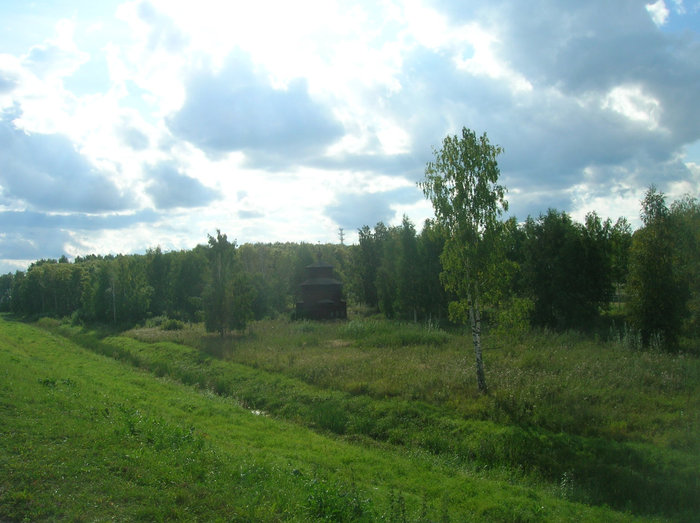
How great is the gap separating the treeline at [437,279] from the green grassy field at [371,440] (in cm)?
445

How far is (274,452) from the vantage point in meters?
11.5

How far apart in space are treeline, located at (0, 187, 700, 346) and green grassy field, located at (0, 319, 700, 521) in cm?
445

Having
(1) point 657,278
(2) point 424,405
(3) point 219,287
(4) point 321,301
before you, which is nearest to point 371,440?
(2) point 424,405

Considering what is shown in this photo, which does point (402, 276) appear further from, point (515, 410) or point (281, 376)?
point (515, 410)

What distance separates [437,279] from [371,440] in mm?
30899

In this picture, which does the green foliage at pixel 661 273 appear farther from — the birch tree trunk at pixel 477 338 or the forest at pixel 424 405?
the birch tree trunk at pixel 477 338

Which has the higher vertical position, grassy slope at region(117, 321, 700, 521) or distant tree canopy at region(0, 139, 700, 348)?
distant tree canopy at region(0, 139, 700, 348)

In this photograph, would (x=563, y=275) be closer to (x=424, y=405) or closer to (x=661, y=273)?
(x=661, y=273)

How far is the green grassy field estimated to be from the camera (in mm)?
7738

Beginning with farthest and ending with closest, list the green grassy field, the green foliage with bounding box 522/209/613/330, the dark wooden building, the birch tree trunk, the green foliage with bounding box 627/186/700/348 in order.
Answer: the dark wooden building
the green foliage with bounding box 522/209/613/330
the green foliage with bounding box 627/186/700/348
the birch tree trunk
the green grassy field

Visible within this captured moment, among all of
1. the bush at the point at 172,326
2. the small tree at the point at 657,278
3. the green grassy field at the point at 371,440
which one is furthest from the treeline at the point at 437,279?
the green grassy field at the point at 371,440

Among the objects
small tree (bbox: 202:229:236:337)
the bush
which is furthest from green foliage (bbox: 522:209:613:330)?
the bush

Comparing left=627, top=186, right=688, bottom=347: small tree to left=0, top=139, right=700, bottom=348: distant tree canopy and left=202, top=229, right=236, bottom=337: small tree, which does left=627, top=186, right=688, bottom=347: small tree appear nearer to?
left=0, top=139, right=700, bottom=348: distant tree canopy

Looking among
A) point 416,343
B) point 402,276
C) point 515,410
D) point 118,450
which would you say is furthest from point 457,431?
point 402,276
